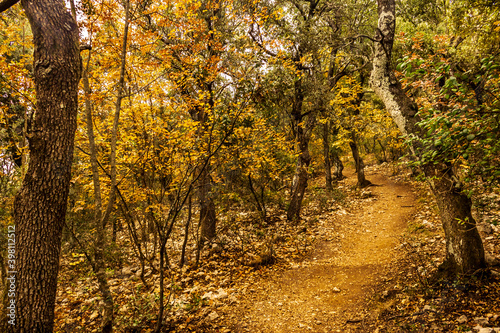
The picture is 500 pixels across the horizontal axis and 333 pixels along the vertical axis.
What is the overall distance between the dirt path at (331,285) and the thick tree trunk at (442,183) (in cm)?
190

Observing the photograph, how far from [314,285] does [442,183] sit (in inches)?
148

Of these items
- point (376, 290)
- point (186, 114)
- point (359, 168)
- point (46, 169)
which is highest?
point (186, 114)

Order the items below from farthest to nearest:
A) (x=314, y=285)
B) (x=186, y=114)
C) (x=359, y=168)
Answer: (x=359, y=168), (x=186, y=114), (x=314, y=285)

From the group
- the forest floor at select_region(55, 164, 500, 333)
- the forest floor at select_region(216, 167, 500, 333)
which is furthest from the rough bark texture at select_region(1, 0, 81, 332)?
the forest floor at select_region(216, 167, 500, 333)

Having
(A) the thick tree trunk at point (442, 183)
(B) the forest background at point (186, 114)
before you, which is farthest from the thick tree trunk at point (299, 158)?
(A) the thick tree trunk at point (442, 183)

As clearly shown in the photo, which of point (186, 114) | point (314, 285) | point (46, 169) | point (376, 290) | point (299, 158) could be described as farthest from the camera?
point (299, 158)

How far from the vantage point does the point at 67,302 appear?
6.62 m

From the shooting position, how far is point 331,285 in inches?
234

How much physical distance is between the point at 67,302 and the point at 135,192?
3411mm

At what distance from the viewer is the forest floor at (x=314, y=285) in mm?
3807

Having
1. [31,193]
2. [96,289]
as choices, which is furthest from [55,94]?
[96,289]

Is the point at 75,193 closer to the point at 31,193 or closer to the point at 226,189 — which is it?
the point at 226,189

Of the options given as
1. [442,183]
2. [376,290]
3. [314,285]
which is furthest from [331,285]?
[442,183]

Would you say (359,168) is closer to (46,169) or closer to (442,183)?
(442,183)
